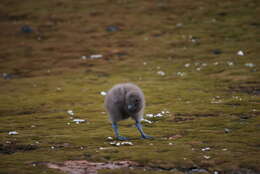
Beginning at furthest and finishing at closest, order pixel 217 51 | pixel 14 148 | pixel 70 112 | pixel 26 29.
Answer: pixel 26 29 → pixel 217 51 → pixel 70 112 → pixel 14 148

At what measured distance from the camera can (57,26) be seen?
8838 cm

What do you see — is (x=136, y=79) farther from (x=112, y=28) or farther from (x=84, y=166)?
(x=84, y=166)

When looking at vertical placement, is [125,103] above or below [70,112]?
below

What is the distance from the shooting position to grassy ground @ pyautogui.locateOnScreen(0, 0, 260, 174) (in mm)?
18469

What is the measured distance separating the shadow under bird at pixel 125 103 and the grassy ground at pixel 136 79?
57.4 inches

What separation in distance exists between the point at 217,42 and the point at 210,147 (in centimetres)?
5241

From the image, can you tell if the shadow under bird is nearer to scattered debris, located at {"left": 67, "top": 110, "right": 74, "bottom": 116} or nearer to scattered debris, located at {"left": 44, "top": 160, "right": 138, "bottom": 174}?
scattered debris, located at {"left": 44, "top": 160, "right": 138, "bottom": 174}

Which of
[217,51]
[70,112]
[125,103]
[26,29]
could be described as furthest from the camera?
[26,29]

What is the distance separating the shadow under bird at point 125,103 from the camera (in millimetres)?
19930

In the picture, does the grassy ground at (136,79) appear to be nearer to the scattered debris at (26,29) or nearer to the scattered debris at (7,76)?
the scattered debris at (7,76)

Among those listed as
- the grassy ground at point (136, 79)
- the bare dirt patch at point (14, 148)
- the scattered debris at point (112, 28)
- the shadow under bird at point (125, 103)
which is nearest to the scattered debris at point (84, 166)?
the grassy ground at point (136, 79)

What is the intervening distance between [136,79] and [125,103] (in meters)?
33.9

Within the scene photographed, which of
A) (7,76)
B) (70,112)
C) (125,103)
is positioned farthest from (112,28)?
(125,103)

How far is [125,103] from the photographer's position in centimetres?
2042
